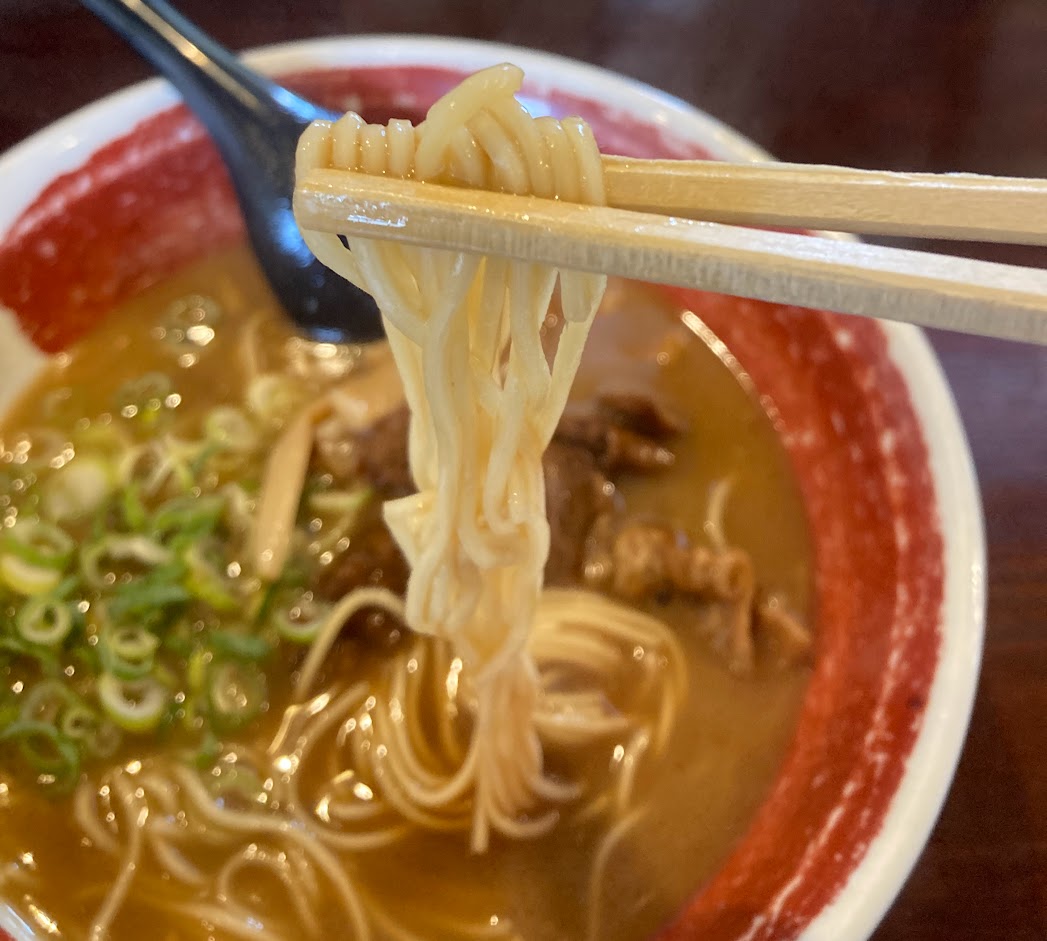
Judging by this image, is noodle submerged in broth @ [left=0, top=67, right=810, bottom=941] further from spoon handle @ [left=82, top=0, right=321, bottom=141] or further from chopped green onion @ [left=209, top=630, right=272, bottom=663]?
Answer: spoon handle @ [left=82, top=0, right=321, bottom=141]

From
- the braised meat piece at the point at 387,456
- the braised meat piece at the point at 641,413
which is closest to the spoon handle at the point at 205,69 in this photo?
the braised meat piece at the point at 387,456

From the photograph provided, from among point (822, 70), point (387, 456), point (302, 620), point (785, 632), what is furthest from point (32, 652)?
point (822, 70)

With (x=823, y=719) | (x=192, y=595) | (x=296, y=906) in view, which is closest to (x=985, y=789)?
(x=823, y=719)

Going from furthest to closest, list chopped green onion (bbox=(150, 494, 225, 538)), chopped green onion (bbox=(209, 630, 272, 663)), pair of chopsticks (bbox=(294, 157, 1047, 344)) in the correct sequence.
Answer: chopped green onion (bbox=(150, 494, 225, 538)) < chopped green onion (bbox=(209, 630, 272, 663)) < pair of chopsticks (bbox=(294, 157, 1047, 344))

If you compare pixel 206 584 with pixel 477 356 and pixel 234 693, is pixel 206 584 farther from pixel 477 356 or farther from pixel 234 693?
pixel 477 356

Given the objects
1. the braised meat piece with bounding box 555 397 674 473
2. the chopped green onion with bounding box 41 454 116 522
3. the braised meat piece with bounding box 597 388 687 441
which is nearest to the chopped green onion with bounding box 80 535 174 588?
A: the chopped green onion with bounding box 41 454 116 522

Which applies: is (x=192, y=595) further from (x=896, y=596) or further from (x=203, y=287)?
(x=896, y=596)

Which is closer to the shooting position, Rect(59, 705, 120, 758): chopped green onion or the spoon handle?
Rect(59, 705, 120, 758): chopped green onion
